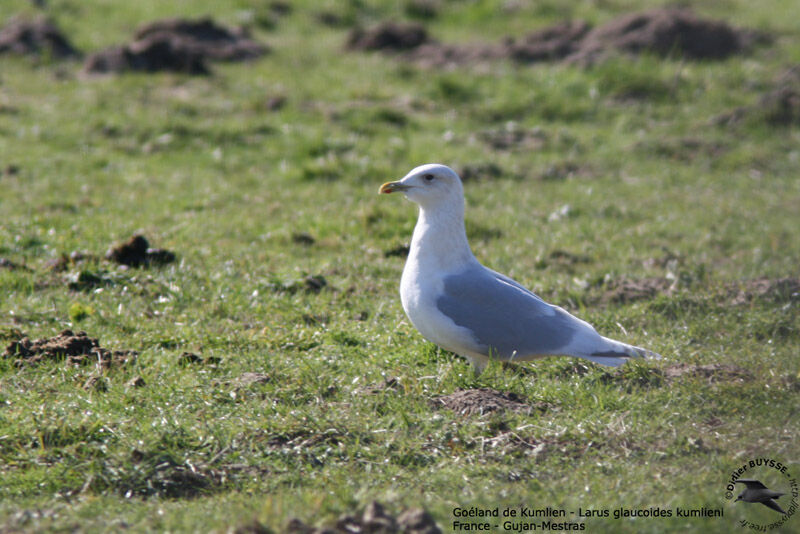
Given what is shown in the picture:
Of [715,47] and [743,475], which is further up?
[715,47]

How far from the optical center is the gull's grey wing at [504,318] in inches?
219

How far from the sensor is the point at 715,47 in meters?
13.9

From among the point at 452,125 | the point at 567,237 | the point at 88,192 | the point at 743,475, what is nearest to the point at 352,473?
the point at 743,475

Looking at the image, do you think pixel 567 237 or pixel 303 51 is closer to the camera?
pixel 567 237

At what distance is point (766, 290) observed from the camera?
278 inches

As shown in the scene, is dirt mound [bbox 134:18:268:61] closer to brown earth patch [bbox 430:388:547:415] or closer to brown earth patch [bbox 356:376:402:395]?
brown earth patch [bbox 356:376:402:395]

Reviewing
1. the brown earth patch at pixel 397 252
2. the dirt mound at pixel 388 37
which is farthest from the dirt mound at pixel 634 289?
the dirt mound at pixel 388 37

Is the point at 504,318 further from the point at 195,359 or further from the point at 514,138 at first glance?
the point at 514,138

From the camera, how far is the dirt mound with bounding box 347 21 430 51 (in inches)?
593

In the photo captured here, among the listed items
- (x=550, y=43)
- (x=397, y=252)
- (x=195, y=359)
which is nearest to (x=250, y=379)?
(x=195, y=359)

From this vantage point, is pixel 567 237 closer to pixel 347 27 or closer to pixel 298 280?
pixel 298 280

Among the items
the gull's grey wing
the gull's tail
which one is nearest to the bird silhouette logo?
the gull's tail

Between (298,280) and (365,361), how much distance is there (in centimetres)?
153

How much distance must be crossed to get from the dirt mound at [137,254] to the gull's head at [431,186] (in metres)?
2.39
